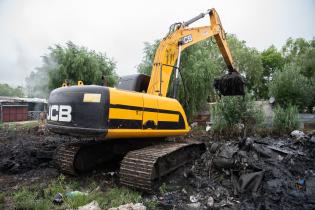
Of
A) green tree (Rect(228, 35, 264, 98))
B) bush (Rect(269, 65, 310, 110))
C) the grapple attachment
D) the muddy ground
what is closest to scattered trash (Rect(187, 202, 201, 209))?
the muddy ground

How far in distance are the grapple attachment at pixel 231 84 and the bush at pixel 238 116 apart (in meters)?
2.70

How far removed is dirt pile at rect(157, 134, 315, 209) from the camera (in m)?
3.90

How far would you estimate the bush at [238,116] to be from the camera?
378 inches

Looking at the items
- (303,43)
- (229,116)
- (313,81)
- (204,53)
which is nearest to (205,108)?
(204,53)

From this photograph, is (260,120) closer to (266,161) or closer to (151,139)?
(266,161)

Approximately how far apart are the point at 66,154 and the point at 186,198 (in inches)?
91.5

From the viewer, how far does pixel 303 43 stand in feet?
115

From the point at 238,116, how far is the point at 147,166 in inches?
250

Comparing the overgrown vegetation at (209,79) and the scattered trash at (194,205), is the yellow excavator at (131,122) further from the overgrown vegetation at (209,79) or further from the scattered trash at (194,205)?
the overgrown vegetation at (209,79)

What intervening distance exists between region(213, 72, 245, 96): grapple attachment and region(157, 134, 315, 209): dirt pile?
168cm

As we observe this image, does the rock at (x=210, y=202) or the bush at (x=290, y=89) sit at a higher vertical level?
the bush at (x=290, y=89)

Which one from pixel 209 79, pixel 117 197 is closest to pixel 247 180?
pixel 117 197

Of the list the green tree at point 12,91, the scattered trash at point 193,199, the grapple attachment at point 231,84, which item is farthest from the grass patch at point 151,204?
the green tree at point 12,91

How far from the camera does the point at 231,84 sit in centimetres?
691
